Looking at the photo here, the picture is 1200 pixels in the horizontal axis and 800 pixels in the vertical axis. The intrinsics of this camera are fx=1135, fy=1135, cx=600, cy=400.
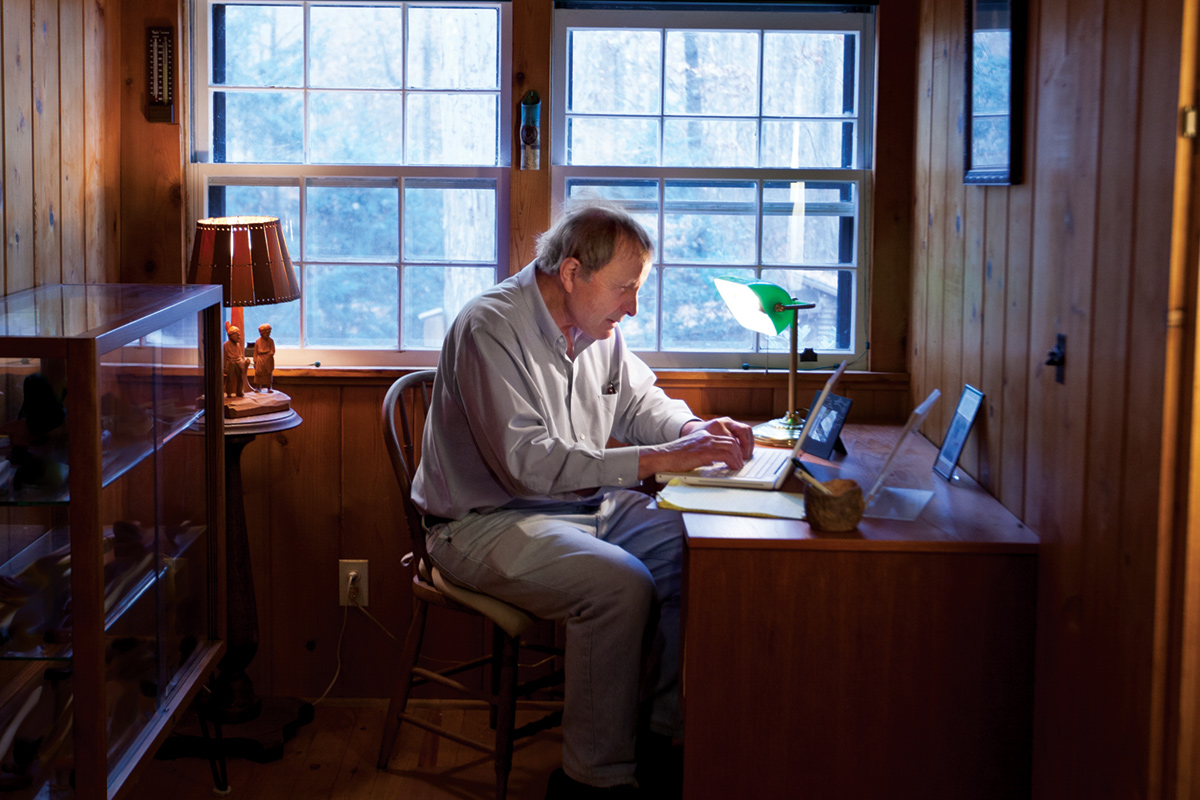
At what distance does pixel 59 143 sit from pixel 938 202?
2178 mm

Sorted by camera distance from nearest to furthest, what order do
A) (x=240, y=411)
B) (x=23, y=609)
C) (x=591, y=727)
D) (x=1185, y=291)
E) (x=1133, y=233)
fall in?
(x=1185, y=291) < (x=1133, y=233) < (x=23, y=609) < (x=591, y=727) < (x=240, y=411)

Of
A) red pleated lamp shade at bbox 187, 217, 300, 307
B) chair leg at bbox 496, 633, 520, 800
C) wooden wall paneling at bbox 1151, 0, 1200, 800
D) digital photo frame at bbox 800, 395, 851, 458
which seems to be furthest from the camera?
red pleated lamp shade at bbox 187, 217, 300, 307

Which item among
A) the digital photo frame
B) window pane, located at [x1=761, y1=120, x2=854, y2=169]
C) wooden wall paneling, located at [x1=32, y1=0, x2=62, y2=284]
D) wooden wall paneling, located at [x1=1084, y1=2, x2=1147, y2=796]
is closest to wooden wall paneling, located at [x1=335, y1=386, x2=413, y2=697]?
wooden wall paneling, located at [x1=32, y1=0, x2=62, y2=284]

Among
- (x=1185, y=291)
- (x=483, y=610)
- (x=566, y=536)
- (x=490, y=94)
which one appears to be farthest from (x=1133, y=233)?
(x=490, y=94)

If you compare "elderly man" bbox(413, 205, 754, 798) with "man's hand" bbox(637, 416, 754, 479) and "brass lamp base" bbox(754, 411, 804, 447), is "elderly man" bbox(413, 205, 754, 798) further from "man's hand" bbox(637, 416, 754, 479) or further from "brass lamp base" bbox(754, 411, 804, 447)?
"brass lamp base" bbox(754, 411, 804, 447)

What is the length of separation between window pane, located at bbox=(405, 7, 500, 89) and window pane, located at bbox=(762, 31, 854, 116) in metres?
0.78

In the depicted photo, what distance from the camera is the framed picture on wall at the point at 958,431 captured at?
8.16ft

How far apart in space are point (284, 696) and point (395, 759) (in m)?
0.51

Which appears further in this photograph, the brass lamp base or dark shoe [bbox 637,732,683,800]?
the brass lamp base

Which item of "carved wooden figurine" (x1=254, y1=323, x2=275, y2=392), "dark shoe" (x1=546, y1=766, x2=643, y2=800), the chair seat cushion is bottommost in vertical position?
"dark shoe" (x1=546, y1=766, x2=643, y2=800)

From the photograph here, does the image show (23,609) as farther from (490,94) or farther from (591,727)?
(490,94)

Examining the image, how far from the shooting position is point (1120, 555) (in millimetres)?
1702

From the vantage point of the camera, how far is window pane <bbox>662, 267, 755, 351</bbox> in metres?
3.33

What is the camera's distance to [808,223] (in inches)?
131
